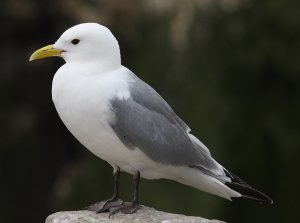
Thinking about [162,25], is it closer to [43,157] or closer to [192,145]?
[43,157]

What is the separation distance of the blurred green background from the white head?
2828 mm

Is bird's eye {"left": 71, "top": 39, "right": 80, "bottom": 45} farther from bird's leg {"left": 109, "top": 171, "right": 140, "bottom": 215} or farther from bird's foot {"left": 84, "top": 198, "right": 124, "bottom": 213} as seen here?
bird's foot {"left": 84, "top": 198, "right": 124, "bottom": 213}

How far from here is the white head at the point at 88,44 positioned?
5938 mm

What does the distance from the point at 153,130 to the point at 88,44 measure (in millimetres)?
605

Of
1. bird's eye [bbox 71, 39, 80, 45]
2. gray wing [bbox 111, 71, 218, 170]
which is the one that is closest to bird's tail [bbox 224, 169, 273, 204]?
gray wing [bbox 111, 71, 218, 170]

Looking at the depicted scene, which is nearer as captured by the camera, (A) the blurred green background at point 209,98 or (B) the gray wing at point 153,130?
(B) the gray wing at point 153,130

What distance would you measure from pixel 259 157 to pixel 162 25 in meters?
1.72

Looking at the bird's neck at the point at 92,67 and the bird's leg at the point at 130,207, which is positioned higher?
the bird's neck at the point at 92,67

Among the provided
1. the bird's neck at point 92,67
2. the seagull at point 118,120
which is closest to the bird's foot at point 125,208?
the seagull at point 118,120

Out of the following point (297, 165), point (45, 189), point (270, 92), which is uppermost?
point (270, 92)

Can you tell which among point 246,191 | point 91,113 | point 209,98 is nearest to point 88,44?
point 91,113

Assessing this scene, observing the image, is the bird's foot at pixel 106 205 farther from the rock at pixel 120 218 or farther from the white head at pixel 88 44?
the white head at pixel 88 44

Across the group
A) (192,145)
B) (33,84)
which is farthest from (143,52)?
(192,145)

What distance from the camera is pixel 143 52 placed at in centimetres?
984
